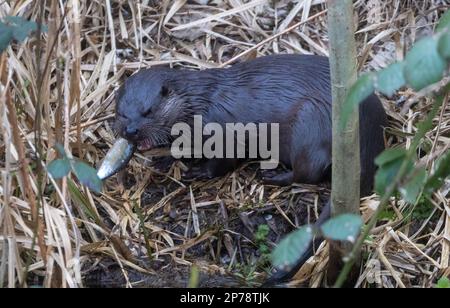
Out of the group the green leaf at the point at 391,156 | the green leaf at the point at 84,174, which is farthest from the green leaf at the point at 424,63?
the green leaf at the point at 84,174

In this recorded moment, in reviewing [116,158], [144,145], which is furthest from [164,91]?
[116,158]

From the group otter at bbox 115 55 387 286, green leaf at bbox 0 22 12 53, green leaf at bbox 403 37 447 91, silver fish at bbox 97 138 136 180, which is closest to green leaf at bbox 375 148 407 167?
green leaf at bbox 403 37 447 91

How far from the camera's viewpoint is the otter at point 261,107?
136 inches

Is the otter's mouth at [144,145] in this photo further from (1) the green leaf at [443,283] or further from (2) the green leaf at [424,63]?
(2) the green leaf at [424,63]

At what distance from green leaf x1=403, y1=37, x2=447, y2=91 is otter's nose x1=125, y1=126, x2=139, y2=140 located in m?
1.83

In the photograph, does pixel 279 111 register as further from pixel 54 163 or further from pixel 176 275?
pixel 54 163

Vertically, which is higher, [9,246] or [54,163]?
[54,163]

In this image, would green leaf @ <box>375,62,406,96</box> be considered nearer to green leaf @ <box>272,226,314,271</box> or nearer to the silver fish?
green leaf @ <box>272,226,314,271</box>

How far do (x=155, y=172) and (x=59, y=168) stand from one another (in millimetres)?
1370

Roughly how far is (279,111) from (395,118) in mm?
436

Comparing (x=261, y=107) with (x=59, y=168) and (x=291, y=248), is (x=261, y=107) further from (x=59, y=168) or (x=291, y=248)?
(x=291, y=248)

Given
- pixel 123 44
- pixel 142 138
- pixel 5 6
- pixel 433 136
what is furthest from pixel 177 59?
pixel 433 136

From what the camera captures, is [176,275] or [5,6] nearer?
[176,275]

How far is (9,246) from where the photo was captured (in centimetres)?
272
